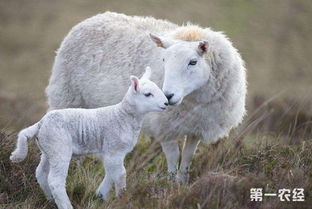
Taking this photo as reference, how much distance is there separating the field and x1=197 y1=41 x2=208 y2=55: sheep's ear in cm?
83

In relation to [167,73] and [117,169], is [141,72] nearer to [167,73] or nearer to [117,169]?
[167,73]

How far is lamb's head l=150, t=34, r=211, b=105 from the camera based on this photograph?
606 cm

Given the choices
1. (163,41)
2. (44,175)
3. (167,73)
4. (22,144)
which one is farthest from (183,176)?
(22,144)

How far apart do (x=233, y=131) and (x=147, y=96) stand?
2.72 m

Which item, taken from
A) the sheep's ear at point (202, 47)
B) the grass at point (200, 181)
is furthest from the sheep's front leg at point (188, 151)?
the sheep's ear at point (202, 47)

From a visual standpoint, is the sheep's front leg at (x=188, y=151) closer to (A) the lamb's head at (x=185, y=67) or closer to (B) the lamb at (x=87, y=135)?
(A) the lamb's head at (x=185, y=67)

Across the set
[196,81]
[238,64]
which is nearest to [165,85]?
[196,81]

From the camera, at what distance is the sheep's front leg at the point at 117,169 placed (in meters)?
5.45

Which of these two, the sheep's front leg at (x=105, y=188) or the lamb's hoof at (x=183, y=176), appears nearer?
the sheep's front leg at (x=105, y=188)

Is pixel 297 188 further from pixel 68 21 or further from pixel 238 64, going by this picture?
pixel 68 21

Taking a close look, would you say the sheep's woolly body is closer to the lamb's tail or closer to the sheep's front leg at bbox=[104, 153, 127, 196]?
the sheep's front leg at bbox=[104, 153, 127, 196]

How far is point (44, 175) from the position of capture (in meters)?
5.51

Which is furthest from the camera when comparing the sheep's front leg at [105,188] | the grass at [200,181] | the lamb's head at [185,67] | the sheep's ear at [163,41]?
the sheep's ear at [163,41]

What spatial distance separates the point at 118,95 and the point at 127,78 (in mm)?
226
